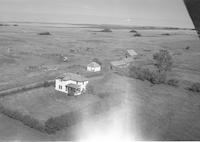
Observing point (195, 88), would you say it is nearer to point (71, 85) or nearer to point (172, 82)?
point (172, 82)

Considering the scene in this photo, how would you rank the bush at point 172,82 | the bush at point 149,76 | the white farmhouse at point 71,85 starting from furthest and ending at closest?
the bush at point 149,76 → the bush at point 172,82 → the white farmhouse at point 71,85

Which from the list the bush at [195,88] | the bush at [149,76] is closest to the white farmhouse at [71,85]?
the bush at [149,76]

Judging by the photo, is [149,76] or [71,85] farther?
[149,76]

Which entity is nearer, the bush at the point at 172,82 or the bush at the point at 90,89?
the bush at the point at 90,89

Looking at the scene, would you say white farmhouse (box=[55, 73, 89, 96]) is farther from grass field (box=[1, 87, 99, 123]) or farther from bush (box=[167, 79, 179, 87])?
bush (box=[167, 79, 179, 87])

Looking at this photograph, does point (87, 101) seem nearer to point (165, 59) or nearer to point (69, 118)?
point (69, 118)

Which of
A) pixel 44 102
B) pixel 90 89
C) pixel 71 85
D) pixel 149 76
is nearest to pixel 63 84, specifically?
pixel 71 85

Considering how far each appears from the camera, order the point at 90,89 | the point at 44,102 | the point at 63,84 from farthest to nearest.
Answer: the point at 90,89, the point at 63,84, the point at 44,102

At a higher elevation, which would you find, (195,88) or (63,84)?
(63,84)

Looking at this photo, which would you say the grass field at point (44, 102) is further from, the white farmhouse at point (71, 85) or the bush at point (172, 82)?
the bush at point (172, 82)

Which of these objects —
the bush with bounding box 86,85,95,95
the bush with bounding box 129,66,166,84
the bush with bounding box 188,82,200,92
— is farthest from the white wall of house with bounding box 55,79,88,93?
the bush with bounding box 188,82,200,92
